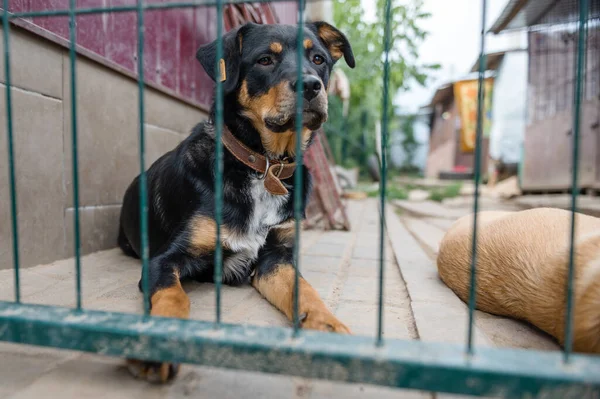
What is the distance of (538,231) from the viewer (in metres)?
1.73

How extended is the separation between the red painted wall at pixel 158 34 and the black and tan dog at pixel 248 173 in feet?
3.39

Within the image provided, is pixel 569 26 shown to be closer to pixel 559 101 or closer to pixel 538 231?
pixel 559 101

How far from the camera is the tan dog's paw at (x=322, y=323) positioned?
1454mm

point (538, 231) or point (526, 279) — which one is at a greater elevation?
point (538, 231)

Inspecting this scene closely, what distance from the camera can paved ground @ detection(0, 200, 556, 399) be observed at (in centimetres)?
118

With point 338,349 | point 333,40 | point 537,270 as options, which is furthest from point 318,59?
point 338,349

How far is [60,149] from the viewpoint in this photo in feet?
8.33

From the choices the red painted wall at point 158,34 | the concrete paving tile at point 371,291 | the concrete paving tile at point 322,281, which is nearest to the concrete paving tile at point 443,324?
the concrete paving tile at point 371,291

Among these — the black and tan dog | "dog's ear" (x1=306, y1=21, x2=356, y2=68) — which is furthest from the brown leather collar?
"dog's ear" (x1=306, y1=21, x2=356, y2=68)

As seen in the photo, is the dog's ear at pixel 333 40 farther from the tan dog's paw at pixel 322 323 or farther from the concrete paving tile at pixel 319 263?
the tan dog's paw at pixel 322 323

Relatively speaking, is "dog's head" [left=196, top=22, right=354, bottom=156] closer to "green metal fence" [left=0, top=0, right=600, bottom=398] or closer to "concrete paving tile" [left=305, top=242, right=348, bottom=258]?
"green metal fence" [left=0, top=0, right=600, bottom=398]

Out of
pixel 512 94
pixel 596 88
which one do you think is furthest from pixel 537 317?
pixel 512 94

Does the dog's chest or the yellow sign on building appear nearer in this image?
the dog's chest

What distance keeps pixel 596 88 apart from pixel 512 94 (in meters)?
6.47
